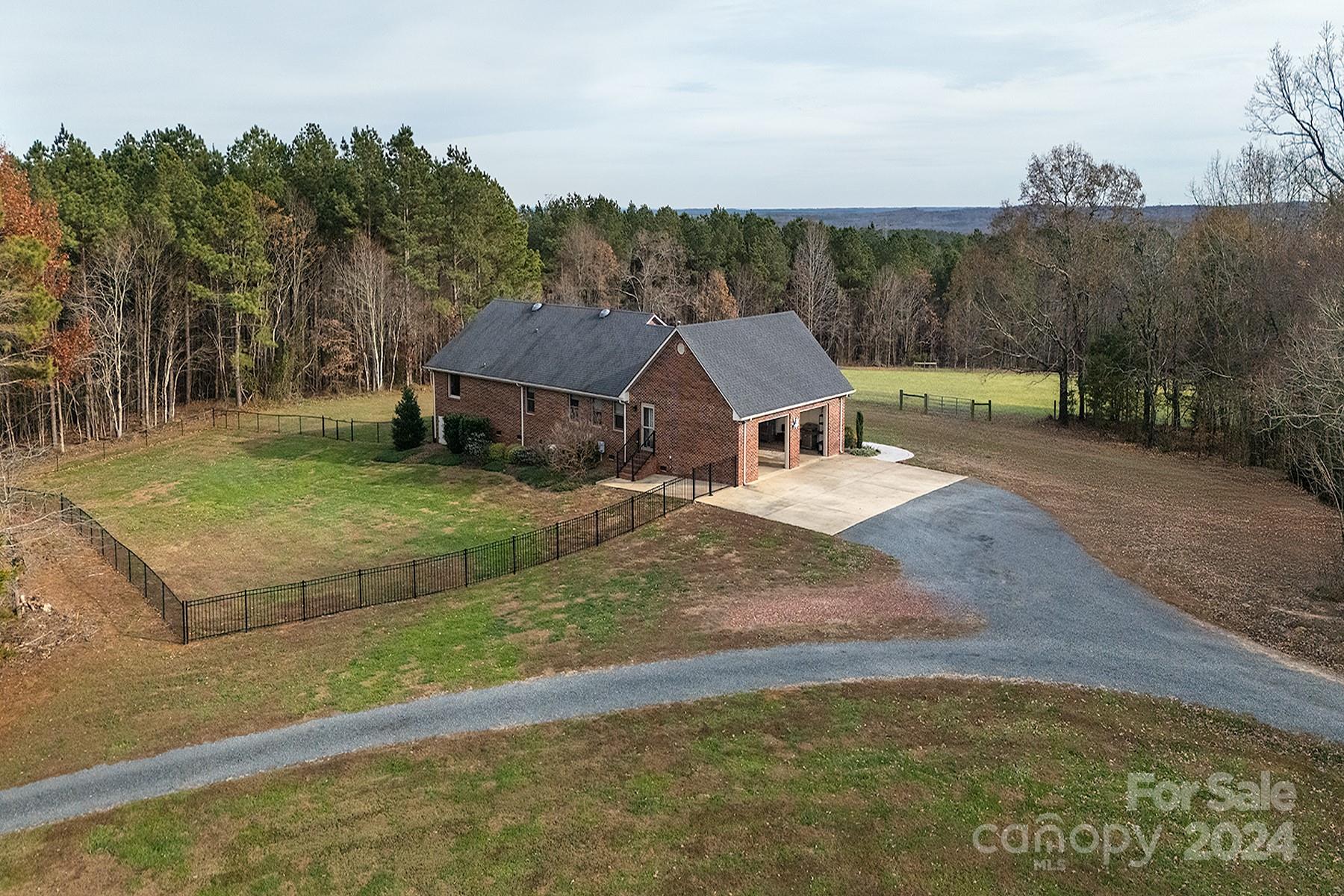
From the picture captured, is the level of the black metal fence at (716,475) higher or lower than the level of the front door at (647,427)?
lower

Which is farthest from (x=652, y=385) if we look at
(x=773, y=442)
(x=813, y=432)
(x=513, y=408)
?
(x=513, y=408)

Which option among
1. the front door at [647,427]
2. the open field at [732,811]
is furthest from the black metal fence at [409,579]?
the open field at [732,811]

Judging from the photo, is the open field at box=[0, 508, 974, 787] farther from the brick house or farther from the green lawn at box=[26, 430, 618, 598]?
the brick house

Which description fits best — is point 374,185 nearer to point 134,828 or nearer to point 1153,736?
point 134,828

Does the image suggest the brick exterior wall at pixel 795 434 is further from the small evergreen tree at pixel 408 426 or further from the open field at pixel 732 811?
the open field at pixel 732 811

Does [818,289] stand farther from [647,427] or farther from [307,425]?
[647,427]

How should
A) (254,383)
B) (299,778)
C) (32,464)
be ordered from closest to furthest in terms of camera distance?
(299,778), (32,464), (254,383)

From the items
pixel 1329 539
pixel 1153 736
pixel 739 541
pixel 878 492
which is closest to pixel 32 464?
pixel 739 541
